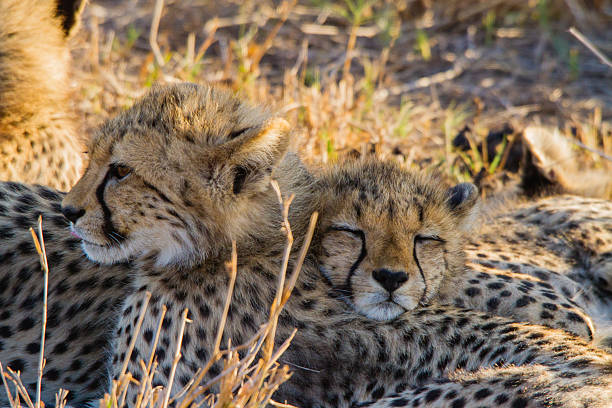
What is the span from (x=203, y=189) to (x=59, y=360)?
86cm

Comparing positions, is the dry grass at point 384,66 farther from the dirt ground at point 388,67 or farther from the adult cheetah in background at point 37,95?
the adult cheetah in background at point 37,95

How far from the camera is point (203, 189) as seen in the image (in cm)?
253

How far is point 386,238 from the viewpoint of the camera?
273 centimetres

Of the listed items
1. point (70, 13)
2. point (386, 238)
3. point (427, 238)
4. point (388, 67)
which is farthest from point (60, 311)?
point (388, 67)

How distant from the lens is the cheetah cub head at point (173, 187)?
8.28 ft

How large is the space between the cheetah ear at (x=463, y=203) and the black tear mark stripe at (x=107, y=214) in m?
1.21

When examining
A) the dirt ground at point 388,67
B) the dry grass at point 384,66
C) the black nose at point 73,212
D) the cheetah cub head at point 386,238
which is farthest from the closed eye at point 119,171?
the dirt ground at point 388,67

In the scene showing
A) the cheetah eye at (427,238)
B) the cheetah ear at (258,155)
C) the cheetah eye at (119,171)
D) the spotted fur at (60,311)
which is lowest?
the spotted fur at (60,311)

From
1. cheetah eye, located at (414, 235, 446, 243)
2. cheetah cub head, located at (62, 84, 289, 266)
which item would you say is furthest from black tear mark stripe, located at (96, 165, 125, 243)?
cheetah eye, located at (414, 235, 446, 243)

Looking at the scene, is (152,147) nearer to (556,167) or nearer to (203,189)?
(203,189)

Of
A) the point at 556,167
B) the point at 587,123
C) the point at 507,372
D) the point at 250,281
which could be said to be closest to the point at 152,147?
the point at 250,281

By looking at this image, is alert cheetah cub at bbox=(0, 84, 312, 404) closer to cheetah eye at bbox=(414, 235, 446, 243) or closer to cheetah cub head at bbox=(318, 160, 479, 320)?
cheetah cub head at bbox=(318, 160, 479, 320)

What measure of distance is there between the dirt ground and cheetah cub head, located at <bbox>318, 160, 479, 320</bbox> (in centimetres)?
112

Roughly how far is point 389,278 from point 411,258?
13 centimetres
